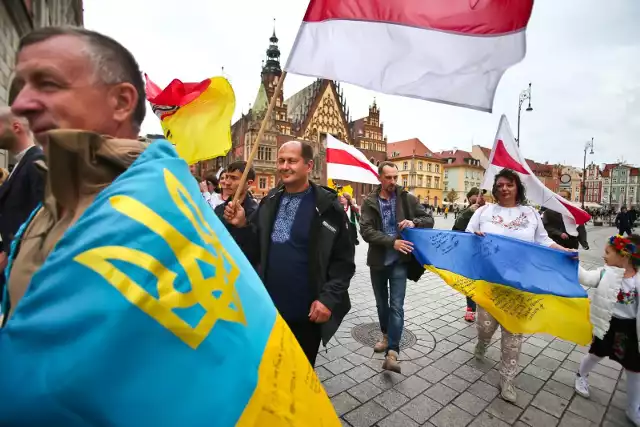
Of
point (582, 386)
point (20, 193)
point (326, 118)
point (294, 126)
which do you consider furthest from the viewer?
point (326, 118)

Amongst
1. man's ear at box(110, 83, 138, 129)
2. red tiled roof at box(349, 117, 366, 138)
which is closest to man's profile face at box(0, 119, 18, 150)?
man's ear at box(110, 83, 138, 129)

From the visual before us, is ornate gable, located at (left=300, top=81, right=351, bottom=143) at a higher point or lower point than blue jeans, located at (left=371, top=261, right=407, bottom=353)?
higher

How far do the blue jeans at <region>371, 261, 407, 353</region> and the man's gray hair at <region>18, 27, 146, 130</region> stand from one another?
3388 millimetres

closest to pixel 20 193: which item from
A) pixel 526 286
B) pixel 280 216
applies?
pixel 280 216

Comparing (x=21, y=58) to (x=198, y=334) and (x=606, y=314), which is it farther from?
(x=606, y=314)

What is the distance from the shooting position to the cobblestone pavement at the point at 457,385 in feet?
9.38

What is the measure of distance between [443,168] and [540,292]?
7358 cm

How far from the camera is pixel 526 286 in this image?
3344 millimetres

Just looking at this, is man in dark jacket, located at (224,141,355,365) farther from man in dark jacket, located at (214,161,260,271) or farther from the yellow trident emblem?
the yellow trident emblem

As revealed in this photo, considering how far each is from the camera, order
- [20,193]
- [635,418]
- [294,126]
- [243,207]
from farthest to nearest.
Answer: [294,126] → [243,207] → [635,418] → [20,193]

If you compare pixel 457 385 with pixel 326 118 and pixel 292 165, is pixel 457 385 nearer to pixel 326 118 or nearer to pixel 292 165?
pixel 292 165

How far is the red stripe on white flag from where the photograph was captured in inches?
82.0

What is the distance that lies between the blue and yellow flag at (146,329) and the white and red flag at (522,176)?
450 centimetres

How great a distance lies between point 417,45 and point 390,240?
216 centimetres
